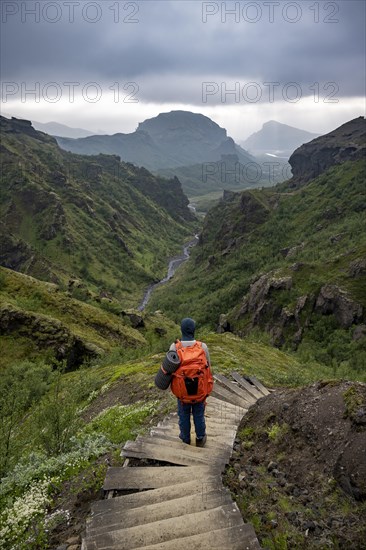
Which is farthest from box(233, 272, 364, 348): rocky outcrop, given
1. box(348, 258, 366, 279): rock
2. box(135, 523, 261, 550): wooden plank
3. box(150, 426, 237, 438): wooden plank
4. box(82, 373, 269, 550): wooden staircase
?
box(135, 523, 261, 550): wooden plank

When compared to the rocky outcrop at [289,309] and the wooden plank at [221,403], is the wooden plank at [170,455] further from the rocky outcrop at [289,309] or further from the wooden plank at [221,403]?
the rocky outcrop at [289,309]

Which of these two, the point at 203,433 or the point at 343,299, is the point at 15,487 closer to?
the point at 203,433

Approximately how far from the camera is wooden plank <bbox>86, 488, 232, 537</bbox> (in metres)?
6.63

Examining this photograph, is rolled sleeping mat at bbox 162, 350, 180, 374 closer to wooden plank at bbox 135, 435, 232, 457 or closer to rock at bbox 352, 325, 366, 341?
wooden plank at bbox 135, 435, 232, 457

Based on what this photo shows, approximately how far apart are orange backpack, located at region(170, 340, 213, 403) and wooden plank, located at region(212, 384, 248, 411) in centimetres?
468

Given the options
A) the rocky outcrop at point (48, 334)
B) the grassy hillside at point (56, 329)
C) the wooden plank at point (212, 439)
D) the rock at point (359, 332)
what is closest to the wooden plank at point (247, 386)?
the wooden plank at point (212, 439)

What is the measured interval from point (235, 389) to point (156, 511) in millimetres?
8787

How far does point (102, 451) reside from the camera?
10.1 m

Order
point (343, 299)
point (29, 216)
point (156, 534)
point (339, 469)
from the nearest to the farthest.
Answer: point (156, 534) → point (339, 469) → point (343, 299) → point (29, 216)

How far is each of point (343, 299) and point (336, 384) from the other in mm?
50680

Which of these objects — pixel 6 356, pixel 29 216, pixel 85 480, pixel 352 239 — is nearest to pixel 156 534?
pixel 85 480

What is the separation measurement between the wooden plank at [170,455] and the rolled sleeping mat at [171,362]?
1.88 m

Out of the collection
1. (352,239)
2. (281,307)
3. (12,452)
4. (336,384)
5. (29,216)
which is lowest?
(281,307)

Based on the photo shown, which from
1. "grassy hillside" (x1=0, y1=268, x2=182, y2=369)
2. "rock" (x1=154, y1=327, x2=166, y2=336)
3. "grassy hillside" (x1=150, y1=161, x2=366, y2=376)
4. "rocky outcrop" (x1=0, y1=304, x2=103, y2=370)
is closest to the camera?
"grassy hillside" (x1=0, y1=268, x2=182, y2=369)
